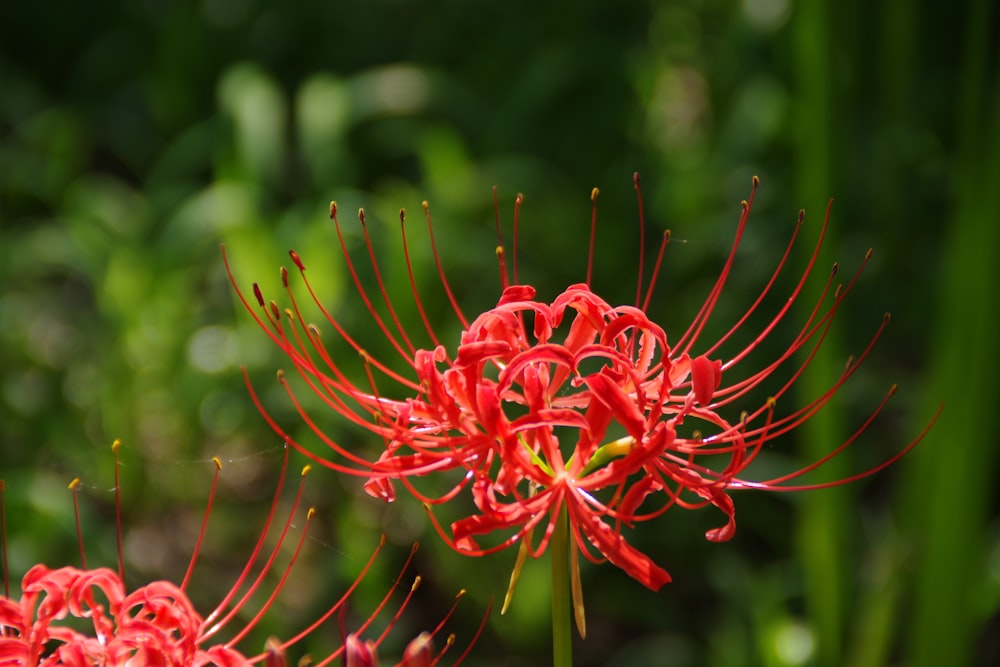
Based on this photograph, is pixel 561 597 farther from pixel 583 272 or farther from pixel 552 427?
pixel 583 272

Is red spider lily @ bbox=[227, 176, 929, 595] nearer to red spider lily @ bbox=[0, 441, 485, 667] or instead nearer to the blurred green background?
red spider lily @ bbox=[0, 441, 485, 667]

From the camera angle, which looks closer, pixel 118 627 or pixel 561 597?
pixel 561 597

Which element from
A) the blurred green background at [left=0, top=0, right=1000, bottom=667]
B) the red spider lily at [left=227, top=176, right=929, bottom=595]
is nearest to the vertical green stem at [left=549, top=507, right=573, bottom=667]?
the red spider lily at [left=227, top=176, right=929, bottom=595]

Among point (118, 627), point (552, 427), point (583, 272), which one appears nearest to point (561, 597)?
point (552, 427)

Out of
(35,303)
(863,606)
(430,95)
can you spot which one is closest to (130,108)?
(35,303)

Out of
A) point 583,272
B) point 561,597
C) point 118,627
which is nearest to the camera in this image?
point 561,597

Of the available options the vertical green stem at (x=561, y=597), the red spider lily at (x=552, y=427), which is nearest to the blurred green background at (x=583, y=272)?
the red spider lily at (x=552, y=427)
